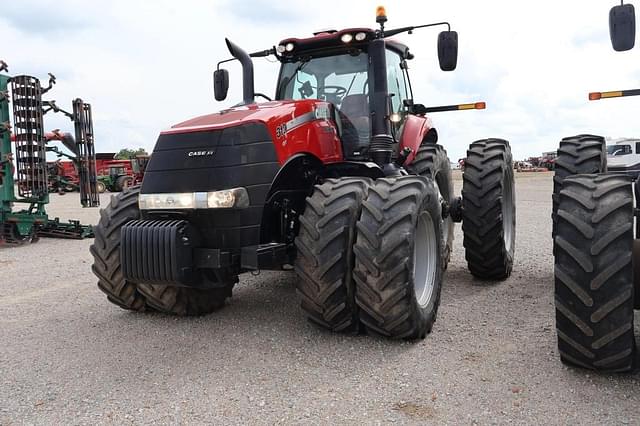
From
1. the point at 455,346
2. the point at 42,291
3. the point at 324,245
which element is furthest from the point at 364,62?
the point at 42,291

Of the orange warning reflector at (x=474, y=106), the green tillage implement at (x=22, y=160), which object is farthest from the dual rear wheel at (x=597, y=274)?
the green tillage implement at (x=22, y=160)

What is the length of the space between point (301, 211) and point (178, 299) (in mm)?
1313

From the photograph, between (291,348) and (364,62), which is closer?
(291,348)

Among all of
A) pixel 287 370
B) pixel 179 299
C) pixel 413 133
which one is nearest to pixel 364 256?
pixel 287 370

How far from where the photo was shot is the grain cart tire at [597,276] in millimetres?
3012

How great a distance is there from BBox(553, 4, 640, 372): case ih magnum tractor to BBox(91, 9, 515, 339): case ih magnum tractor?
106 centimetres

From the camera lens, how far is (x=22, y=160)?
10.4 meters

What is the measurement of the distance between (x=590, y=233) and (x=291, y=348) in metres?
2.16

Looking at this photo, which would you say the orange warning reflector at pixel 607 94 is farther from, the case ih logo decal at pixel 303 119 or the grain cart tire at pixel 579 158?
the case ih logo decal at pixel 303 119

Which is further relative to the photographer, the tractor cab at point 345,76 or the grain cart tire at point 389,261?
the tractor cab at point 345,76

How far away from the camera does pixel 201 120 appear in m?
4.49

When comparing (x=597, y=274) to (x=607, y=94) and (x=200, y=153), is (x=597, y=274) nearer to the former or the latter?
(x=200, y=153)

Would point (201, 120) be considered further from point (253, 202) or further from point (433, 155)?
point (433, 155)

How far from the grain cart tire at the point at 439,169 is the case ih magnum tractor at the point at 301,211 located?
0.63 metres
